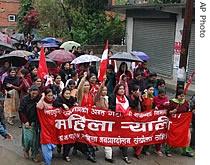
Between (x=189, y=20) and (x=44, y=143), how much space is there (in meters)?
4.77

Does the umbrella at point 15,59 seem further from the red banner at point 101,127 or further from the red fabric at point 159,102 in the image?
the red fabric at point 159,102

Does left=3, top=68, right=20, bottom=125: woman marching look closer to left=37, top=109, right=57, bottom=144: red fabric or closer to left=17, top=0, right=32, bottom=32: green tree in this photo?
left=37, top=109, right=57, bottom=144: red fabric

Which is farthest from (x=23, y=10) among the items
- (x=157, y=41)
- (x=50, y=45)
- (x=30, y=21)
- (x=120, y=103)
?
(x=120, y=103)

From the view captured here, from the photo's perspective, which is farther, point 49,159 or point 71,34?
point 71,34

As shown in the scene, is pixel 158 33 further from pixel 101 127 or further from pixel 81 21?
pixel 101 127

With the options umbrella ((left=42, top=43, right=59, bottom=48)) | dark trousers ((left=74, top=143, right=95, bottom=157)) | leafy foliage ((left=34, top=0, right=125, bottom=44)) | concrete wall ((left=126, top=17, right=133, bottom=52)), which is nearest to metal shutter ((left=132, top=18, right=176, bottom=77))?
concrete wall ((left=126, top=17, right=133, bottom=52))

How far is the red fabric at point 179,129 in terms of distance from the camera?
815 cm

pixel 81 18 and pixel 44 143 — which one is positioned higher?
pixel 81 18

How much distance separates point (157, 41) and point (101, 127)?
14483 mm

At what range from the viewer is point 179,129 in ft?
27.0

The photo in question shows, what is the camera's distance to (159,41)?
70.4 ft

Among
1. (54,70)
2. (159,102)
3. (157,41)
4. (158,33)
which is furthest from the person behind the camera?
(157,41)

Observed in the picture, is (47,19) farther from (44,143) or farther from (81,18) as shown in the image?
(44,143)

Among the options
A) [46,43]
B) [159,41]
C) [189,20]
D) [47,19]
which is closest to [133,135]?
[189,20]
